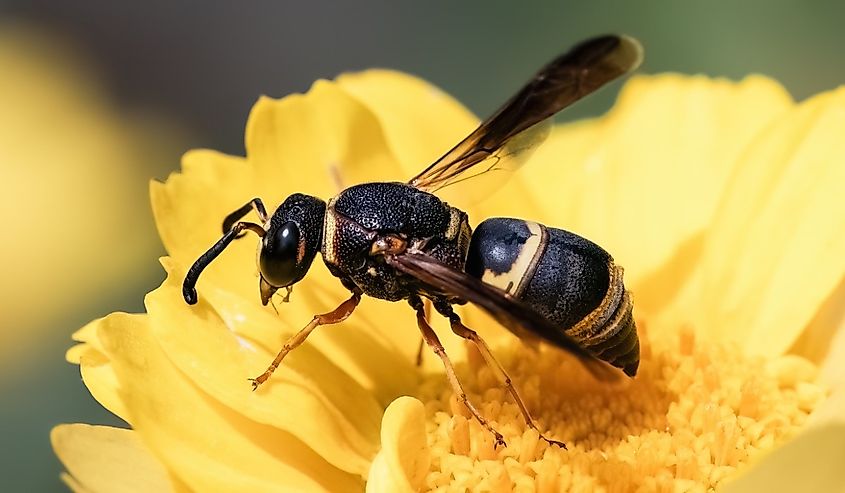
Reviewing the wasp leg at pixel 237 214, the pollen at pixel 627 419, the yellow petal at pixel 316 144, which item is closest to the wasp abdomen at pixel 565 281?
the pollen at pixel 627 419

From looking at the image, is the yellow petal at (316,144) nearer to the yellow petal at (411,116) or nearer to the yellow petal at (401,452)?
the yellow petal at (411,116)

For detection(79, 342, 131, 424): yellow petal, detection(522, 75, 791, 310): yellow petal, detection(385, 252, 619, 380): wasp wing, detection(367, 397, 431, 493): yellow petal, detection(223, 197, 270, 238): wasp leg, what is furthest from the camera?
detection(522, 75, 791, 310): yellow petal

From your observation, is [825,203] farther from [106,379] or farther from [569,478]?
[106,379]

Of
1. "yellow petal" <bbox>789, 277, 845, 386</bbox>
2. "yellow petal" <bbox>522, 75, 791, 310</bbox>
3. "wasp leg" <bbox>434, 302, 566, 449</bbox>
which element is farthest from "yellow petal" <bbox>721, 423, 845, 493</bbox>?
"yellow petal" <bbox>522, 75, 791, 310</bbox>

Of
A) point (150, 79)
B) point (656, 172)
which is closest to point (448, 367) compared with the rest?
point (656, 172)

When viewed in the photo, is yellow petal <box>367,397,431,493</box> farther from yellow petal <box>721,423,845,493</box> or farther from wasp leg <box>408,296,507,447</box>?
yellow petal <box>721,423,845,493</box>

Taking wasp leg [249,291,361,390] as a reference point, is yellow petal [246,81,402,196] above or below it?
above
